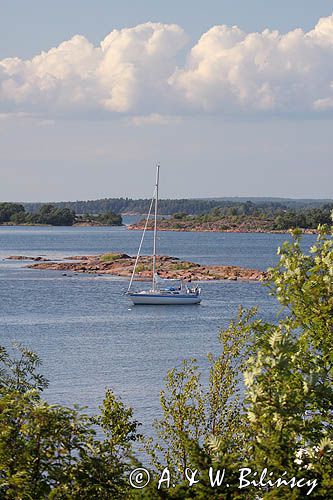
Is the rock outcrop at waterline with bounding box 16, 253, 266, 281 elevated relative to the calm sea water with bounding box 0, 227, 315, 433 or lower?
elevated

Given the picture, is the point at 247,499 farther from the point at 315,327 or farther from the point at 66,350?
the point at 66,350

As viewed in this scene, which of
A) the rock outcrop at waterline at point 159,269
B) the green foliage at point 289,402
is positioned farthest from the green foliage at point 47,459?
the rock outcrop at waterline at point 159,269

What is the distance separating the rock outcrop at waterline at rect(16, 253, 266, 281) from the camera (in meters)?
81.7

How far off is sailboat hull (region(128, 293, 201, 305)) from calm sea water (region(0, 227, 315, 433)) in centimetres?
81

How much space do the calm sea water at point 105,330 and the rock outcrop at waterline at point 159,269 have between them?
2.79 meters

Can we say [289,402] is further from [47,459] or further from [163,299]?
[163,299]

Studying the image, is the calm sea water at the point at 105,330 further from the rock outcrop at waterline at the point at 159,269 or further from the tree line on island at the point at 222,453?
the tree line on island at the point at 222,453

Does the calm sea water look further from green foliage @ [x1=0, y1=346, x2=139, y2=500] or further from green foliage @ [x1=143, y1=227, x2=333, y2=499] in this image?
green foliage @ [x1=0, y1=346, x2=139, y2=500]

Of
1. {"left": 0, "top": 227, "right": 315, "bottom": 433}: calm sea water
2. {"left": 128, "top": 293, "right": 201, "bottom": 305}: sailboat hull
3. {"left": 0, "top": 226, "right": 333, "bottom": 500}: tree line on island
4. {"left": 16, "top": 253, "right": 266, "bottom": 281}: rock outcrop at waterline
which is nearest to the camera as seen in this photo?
{"left": 0, "top": 226, "right": 333, "bottom": 500}: tree line on island

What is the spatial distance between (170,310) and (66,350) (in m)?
19.5

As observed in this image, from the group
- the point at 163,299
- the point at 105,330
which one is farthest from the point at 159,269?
the point at 105,330

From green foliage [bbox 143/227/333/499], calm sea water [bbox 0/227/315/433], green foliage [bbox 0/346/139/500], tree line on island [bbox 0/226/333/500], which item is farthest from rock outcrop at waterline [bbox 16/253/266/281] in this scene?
green foliage [bbox 0/346/139/500]

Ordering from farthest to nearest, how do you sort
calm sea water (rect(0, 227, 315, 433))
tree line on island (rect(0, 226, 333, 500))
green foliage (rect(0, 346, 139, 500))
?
1. calm sea water (rect(0, 227, 315, 433))
2. green foliage (rect(0, 346, 139, 500))
3. tree line on island (rect(0, 226, 333, 500))

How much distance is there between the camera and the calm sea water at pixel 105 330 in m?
33.6
